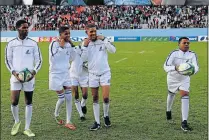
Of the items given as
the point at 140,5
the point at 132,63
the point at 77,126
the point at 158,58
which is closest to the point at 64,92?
the point at 77,126

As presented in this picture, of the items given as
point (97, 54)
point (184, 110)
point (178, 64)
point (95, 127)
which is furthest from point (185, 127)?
point (97, 54)

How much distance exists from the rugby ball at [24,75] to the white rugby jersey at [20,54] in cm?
10

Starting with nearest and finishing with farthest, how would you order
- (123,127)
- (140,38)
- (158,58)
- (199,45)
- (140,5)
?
(140,5)
(123,127)
(158,58)
(199,45)
(140,38)

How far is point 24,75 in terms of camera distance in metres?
5.16

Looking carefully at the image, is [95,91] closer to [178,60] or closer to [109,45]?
[109,45]

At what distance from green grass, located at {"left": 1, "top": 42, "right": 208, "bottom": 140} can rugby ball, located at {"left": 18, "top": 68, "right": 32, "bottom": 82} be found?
2.52 ft

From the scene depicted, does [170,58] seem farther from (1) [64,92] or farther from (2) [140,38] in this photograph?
(2) [140,38]

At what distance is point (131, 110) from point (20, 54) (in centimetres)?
237

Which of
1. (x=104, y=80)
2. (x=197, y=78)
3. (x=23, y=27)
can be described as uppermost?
(x=23, y=27)

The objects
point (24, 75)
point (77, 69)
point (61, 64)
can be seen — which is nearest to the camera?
point (24, 75)

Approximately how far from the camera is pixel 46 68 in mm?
12750

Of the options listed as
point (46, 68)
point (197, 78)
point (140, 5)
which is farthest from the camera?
point (46, 68)

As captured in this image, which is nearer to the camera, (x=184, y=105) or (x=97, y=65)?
(x=184, y=105)

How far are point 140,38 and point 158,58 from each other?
17.6 feet
